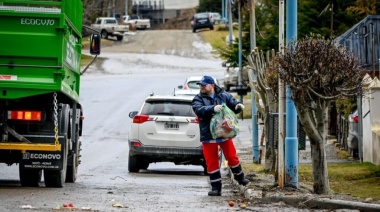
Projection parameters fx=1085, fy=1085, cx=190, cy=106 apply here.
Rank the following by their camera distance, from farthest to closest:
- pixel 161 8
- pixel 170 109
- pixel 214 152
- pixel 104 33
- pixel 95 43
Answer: pixel 161 8 → pixel 104 33 → pixel 170 109 → pixel 95 43 → pixel 214 152

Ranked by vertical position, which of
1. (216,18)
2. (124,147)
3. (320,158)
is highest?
(216,18)

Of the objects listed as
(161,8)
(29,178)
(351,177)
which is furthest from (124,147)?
(161,8)

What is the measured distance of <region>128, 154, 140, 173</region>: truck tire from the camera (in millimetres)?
23384

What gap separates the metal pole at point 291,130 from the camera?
1602 centimetres

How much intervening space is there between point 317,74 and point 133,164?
31.4 ft

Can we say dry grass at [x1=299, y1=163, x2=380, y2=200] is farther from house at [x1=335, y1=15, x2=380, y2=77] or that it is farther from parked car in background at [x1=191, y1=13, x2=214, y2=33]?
parked car in background at [x1=191, y1=13, x2=214, y2=33]

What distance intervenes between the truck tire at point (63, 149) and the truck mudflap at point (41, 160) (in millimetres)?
152

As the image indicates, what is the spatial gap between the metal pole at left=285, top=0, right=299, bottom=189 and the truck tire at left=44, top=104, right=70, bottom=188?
11.4 ft

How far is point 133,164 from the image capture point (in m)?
23.5

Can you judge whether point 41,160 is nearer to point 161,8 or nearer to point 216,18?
point 216,18

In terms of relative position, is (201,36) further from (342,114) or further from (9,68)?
(9,68)

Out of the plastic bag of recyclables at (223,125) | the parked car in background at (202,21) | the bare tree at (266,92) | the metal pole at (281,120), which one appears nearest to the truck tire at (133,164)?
the bare tree at (266,92)

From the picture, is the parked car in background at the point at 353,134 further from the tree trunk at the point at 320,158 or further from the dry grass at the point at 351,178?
the tree trunk at the point at 320,158

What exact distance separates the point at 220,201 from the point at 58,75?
3.24 metres
